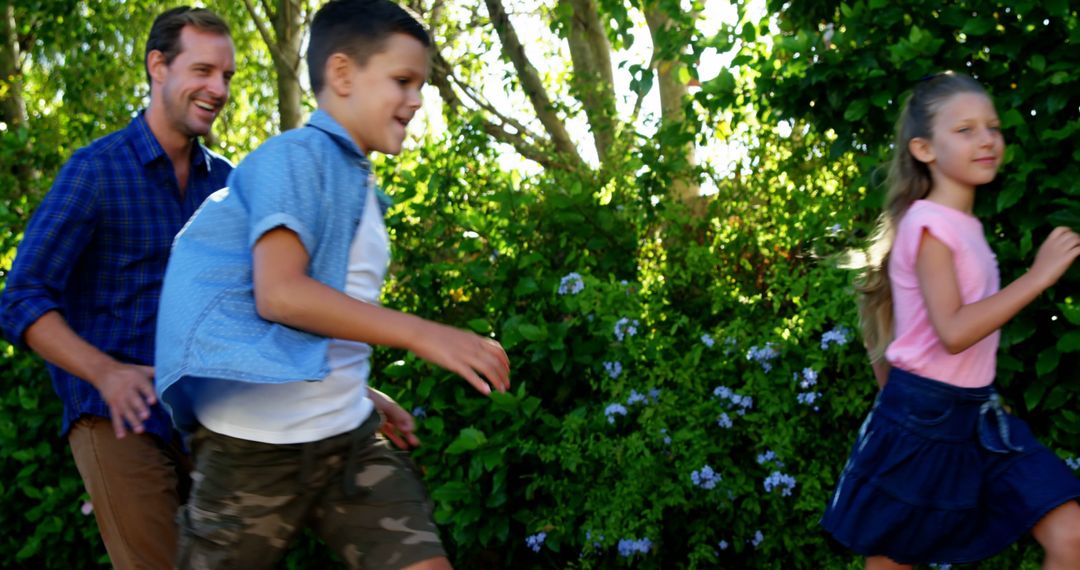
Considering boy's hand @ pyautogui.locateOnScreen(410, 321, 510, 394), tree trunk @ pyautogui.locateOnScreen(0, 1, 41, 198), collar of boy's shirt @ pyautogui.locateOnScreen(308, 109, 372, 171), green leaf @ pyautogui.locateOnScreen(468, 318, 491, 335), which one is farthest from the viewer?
tree trunk @ pyautogui.locateOnScreen(0, 1, 41, 198)

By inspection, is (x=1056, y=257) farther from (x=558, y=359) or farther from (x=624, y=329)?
(x=558, y=359)

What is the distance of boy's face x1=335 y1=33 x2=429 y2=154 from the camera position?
282cm

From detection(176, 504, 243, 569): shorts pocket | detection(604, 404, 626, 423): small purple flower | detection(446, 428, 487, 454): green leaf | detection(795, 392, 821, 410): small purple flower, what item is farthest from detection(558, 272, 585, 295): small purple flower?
detection(176, 504, 243, 569): shorts pocket

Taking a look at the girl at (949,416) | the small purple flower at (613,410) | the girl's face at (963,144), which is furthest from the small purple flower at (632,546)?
the girl's face at (963,144)

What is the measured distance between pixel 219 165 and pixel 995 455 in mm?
2294

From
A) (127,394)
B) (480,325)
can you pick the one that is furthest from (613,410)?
(127,394)

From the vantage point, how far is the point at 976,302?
344 centimetres

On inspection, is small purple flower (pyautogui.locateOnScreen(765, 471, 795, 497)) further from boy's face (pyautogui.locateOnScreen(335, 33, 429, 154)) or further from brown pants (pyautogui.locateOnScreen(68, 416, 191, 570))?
boy's face (pyautogui.locateOnScreen(335, 33, 429, 154))

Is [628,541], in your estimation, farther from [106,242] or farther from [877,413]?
[106,242]

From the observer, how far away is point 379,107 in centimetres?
282

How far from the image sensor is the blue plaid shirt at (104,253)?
134 inches

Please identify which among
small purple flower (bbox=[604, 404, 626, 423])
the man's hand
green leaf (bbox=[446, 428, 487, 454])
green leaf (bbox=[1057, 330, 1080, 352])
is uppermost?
the man's hand

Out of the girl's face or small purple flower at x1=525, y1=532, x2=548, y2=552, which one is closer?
the girl's face

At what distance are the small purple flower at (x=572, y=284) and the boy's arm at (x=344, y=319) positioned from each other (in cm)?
276
